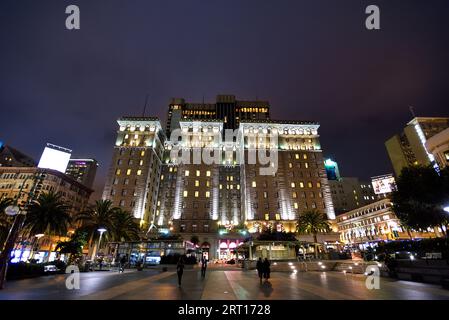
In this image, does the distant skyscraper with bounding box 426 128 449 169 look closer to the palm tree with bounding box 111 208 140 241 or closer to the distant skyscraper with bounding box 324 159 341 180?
the palm tree with bounding box 111 208 140 241

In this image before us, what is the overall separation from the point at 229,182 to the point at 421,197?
194 feet

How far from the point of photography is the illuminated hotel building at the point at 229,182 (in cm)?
6988

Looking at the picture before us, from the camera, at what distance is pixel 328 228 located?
204 feet

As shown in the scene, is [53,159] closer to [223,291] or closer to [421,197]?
[223,291]

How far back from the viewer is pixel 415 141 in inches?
3703

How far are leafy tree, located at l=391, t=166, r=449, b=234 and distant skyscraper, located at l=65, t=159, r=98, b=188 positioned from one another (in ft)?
553

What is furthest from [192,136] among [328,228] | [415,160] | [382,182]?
[415,160]

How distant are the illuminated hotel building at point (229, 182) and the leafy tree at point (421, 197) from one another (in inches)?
1314

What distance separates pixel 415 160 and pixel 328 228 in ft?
221

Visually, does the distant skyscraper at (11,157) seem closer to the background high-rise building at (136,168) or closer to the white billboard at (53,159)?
the background high-rise building at (136,168)

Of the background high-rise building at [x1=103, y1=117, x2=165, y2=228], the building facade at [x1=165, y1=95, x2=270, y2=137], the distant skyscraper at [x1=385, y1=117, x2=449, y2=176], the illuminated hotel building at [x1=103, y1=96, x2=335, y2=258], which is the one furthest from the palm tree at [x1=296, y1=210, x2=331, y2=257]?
the building facade at [x1=165, y1=95, x2=270, y2=137]

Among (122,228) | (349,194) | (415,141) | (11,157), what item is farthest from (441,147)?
(11,157)

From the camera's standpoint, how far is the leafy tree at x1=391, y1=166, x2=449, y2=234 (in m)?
29.1
